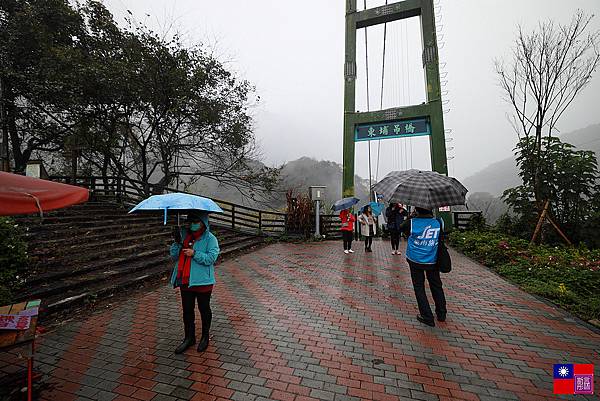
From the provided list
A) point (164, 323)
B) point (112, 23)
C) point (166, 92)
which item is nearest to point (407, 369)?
point (164, 323)

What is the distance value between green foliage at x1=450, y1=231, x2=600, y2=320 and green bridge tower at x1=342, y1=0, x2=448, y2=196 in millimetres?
4713

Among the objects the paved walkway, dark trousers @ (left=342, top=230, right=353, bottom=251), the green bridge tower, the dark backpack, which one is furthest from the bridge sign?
the dark backpack

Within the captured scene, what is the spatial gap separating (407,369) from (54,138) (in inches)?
616

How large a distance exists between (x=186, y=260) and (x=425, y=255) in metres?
2.92

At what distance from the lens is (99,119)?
11.0 metres

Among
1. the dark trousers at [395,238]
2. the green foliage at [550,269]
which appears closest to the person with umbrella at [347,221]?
the dark trousers at [395,238]

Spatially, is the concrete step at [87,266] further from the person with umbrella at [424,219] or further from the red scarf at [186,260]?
the person with umbrella at [424,219]

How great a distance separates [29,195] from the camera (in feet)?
6.49

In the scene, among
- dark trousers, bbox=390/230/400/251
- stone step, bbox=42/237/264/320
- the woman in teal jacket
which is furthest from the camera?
dark trousers, bbox=390/230/400/251

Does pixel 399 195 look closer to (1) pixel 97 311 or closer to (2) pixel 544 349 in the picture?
(2) pixel 544 349

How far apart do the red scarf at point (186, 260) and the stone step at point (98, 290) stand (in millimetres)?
2434

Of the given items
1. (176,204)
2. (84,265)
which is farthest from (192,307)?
(84,265)

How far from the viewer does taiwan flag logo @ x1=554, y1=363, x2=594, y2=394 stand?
7.91ft

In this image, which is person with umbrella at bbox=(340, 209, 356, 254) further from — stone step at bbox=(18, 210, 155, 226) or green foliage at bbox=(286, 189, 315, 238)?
stone step at bbox=(18, 210, 155, 226)
